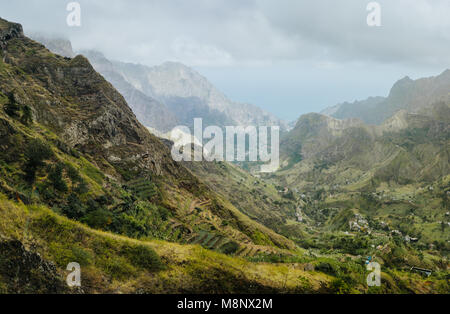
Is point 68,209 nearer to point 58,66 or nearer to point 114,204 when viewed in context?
point 114,204

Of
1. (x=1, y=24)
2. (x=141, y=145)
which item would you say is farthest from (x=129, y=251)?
(x=1, y=24)

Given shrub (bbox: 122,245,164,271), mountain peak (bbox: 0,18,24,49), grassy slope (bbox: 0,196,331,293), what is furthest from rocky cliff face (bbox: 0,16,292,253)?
shrub (bbox: 122,245,164,271)

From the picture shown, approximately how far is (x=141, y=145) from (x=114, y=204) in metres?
35.1

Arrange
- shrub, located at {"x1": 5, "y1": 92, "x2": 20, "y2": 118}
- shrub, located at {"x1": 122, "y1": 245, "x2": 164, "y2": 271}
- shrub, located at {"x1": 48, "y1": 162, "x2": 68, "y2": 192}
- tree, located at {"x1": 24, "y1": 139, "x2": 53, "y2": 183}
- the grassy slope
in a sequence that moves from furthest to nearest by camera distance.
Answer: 1. shrub, located at {"x1": 5, "y1": 92, "x2": 20, "y2": 118}
2. shrub, located at {"x1": 48, "y1": 162, "x2": 68, "y2": 192}
3. tree, located at {"x1": 24, "y1": 139, "x2": 53, "y2": 183}
4. shrub, located at {"x1": 122, "y1": 245, "x2": 164, "y2": 271}
5. the grassy slope

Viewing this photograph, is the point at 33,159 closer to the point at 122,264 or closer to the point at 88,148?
the point at 122,264

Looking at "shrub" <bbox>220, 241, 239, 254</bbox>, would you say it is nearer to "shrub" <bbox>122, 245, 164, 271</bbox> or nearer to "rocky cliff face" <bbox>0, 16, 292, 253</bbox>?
"rocky cliff face" <bbox>0, 16, 292, 253</bbox>

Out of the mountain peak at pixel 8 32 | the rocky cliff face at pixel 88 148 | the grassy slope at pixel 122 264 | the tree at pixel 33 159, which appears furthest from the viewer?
the mountain peak at pixel 8 32

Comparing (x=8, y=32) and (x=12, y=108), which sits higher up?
(x=8, y=32)

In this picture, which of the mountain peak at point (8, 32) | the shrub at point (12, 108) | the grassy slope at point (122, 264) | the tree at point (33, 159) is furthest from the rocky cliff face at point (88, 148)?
the grassy slope at point (122, 264)

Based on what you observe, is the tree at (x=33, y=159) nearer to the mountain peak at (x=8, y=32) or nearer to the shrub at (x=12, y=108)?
the shrub at (x=12, y=108)

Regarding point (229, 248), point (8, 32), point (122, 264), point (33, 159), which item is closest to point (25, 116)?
point (33, 159)

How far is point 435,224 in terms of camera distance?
158875 millimetres

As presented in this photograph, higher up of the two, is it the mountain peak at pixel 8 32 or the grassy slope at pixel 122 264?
the mountain peak at pixel 8 32

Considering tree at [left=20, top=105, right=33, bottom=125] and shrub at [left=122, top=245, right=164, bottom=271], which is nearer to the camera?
shrub at [left=122, top=245, right=164, bottom=271]
